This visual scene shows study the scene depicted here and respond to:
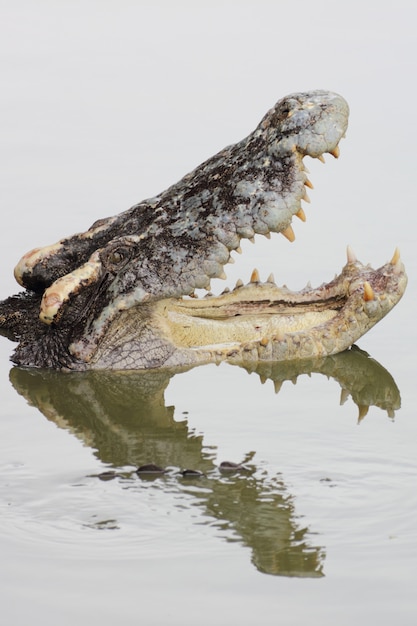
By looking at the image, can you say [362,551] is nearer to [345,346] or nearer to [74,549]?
[74,549]

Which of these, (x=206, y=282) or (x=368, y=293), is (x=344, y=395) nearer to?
(x=368, y=293)

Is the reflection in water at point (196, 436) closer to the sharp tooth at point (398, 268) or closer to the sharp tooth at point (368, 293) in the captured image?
the sharp tooth at point (368, 293)

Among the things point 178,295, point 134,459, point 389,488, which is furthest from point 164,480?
point 178,295

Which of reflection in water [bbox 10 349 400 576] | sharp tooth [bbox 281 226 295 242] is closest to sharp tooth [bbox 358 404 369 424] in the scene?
reflection in water [bbox 10 349 400 576]

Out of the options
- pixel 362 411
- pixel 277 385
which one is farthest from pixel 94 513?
pixel 277 385

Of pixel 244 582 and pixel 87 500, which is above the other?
→ pixel 87 500

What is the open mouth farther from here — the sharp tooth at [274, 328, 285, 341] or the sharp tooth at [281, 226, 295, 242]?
the sharp tooth at [281, 226, 295, 242]
